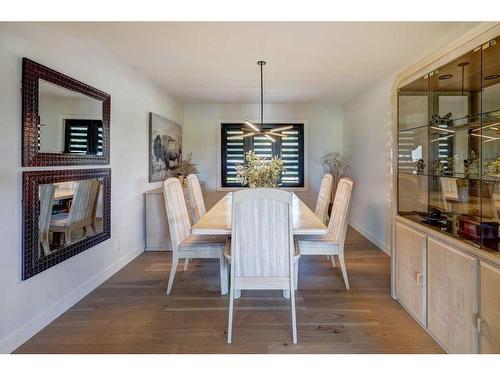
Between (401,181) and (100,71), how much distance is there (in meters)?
3.07

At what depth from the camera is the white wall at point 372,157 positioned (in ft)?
13.8

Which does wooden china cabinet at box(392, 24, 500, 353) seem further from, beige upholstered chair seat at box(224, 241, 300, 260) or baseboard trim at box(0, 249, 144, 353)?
baseboard trim at box(0, 249, 144, 353)

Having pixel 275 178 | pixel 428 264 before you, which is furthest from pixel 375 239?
pixel 428 264

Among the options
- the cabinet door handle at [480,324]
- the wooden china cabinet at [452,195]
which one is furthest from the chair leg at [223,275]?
the cabinet door handle at [480,324]

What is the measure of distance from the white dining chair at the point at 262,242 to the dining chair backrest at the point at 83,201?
1.57 meters

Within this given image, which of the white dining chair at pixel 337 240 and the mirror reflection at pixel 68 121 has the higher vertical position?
the mirror reflection at pixel 68 121

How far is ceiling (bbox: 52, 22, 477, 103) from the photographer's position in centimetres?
264

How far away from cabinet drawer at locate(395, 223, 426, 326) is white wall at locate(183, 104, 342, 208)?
12.1ft

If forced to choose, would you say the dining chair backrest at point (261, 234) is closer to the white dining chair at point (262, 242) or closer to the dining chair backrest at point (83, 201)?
the white dining chair at point (262, 242)

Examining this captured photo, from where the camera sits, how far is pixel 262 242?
2.11 metres

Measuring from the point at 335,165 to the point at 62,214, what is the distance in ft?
16.0

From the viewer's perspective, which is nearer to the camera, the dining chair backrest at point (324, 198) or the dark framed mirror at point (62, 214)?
the dark framed mirror at point (62, 214)
